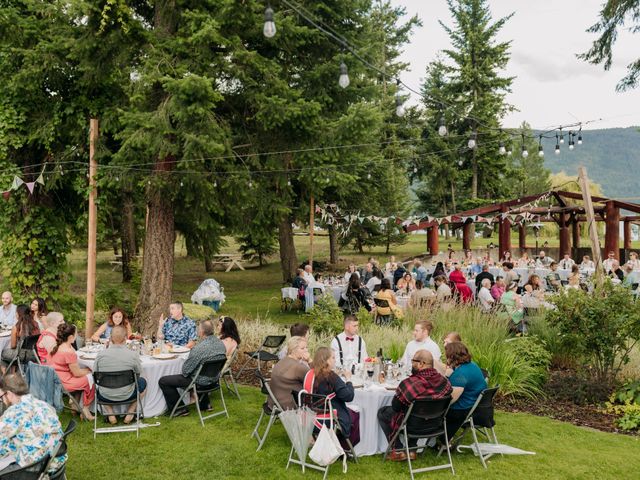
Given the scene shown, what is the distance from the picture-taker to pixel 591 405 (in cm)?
773

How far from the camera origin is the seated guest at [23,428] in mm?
4320

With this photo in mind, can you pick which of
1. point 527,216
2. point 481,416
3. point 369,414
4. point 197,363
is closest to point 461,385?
point 481,416

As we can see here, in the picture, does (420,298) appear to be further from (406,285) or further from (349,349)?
(349,349)

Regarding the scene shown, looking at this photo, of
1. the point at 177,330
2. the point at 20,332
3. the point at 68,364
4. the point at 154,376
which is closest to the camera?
the point at 68,364

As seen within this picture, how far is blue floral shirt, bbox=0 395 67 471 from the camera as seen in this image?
4.32 metres

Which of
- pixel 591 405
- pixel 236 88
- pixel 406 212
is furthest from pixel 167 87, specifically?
pixel 406 212

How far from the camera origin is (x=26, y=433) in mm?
4344

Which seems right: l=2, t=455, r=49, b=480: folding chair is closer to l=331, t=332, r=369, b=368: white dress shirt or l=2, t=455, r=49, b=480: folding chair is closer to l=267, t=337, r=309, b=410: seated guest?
l=267, t=337, r=309, b=410: seated guest

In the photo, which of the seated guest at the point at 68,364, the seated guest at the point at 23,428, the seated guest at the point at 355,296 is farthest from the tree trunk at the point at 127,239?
the seated guest at the point at 23,428

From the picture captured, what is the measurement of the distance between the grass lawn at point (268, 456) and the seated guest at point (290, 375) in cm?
59

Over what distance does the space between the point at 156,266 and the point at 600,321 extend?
851 centimetres

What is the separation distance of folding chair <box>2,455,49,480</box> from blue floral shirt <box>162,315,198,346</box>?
4.29 m

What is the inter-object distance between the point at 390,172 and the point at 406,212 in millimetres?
11884

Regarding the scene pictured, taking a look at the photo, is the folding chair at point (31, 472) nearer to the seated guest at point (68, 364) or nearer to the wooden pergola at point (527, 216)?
the seated guest at point (68, 364)
